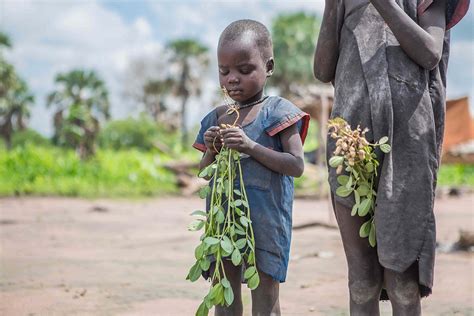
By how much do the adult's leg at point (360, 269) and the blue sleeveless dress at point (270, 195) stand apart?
261 millimetres

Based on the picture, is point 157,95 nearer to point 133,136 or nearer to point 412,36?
point 133,136

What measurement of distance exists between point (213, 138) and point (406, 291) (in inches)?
37.7

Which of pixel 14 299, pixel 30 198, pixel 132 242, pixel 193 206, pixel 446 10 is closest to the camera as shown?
pixel 446 10

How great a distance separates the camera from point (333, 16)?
2805 millimetres

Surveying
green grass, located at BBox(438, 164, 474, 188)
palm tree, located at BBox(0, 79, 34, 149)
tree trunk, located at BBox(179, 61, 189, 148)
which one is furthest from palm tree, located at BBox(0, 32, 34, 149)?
green grass, located at BBox(438, 164, 474, 188)

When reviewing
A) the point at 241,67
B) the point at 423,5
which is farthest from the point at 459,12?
the point at 241,67

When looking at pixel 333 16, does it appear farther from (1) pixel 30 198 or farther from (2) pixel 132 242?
(1) pixel 30 198

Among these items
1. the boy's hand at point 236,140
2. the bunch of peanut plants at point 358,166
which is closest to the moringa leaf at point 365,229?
the bunch of peanut plants at point 358,166

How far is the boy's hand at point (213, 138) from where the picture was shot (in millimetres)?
2767

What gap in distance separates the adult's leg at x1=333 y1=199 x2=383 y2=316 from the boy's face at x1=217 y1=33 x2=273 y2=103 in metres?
0.61

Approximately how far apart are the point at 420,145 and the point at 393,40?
1.39 feet

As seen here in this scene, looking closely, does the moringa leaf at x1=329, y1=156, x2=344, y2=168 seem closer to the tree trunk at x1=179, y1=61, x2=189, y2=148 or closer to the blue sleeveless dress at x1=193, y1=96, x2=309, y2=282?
the blue sleeveless dress at x1=193, y1=96, x2=309, y2=282

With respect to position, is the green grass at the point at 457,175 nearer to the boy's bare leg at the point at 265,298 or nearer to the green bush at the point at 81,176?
the green bush at the point at 81,176

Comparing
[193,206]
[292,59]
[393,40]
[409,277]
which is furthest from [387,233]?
[292,59]
